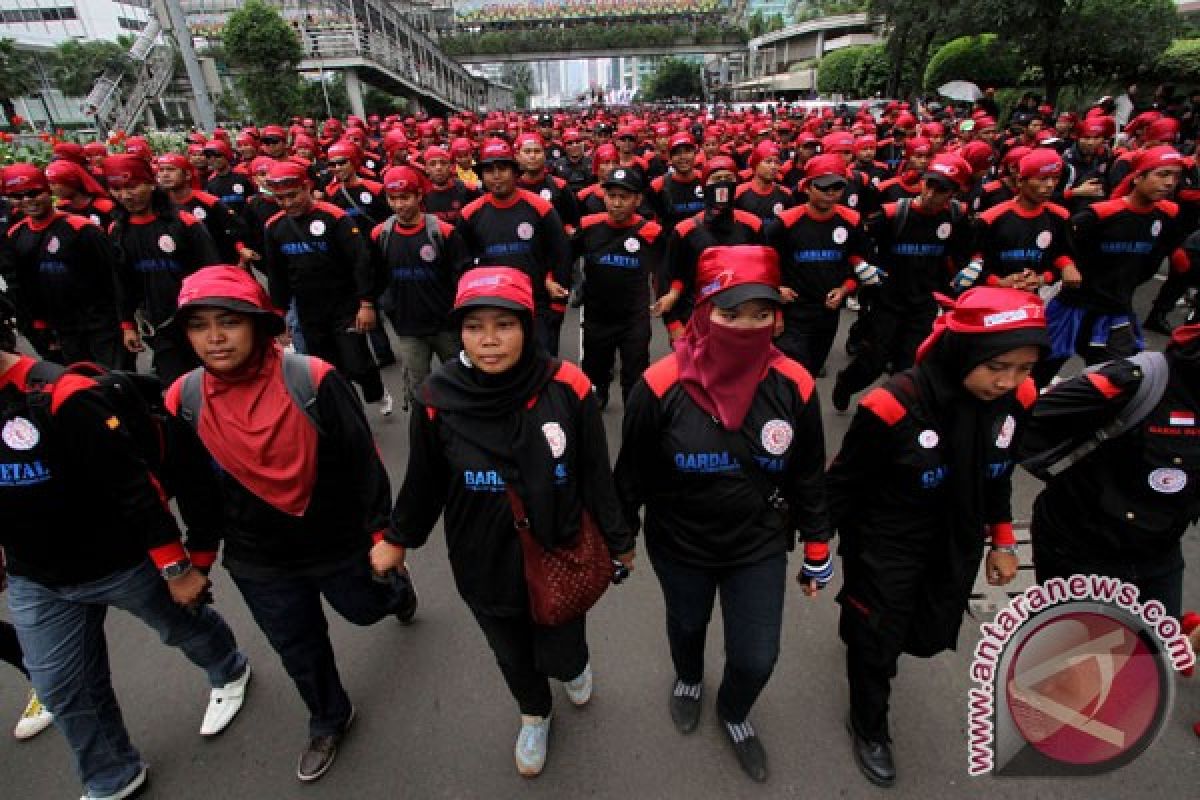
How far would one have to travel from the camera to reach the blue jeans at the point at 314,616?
2.36 meters

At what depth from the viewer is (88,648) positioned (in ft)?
7.72

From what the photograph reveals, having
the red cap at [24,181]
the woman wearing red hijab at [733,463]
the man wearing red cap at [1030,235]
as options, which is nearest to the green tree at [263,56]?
the red cap at [24,181]

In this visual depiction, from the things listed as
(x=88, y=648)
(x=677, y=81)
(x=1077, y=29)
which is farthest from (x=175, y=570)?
(x=677, y=81)

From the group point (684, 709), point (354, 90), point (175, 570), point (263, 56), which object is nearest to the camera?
point (175, 570)

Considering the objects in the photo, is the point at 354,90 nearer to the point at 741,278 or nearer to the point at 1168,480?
the point at 741,278

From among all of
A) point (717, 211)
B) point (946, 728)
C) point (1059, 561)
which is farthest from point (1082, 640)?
point (717, 211)

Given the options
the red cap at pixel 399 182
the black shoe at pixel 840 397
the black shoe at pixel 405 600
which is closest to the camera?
the black shoe at pixel 405 600

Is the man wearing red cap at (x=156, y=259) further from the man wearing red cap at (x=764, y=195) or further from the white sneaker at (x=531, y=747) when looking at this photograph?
the man wearing red cap at (x=764, y=195)

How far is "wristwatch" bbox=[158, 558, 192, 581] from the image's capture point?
7.36 feet

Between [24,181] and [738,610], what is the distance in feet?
18.6

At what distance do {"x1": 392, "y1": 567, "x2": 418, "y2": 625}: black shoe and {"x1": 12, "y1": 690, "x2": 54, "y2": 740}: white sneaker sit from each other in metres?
1.58

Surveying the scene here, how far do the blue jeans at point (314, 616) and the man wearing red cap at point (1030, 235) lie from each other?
4366mm

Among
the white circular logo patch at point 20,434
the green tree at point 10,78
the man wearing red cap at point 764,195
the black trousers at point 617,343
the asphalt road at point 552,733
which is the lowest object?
the asphalt road at point 552,733

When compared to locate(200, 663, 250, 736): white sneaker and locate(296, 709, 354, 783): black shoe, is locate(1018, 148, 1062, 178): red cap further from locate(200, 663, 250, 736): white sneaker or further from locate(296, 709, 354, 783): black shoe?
locate(200, 663, 250, 736): white sneaker
